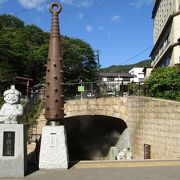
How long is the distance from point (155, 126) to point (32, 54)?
118ft

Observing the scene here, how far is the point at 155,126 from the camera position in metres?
18.1

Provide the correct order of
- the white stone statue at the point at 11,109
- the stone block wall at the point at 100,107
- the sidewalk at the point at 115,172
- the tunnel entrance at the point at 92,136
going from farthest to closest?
the tunnel entrance at the point at 92,136 < the stone block wall at the point at 100,107 < the white stone statue at the point at 11,109 < the sidewalk at the point at 115,172

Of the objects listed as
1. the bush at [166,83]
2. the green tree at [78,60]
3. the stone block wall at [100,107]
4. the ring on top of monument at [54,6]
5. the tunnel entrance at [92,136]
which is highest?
the green tree at [78,60]

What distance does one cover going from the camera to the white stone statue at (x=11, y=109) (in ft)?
34.3

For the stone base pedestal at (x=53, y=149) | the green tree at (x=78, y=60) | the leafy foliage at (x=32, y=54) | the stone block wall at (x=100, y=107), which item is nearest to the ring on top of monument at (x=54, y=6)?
the stone base pedestal at (x=53, y=149)

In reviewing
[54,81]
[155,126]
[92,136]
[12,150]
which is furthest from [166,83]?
[12,150]

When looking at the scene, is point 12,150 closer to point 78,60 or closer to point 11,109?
point 11,109

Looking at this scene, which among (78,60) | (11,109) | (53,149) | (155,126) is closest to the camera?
(11,109)

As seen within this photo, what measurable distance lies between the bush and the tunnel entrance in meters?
4.17

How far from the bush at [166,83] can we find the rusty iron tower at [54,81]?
958 centimetres

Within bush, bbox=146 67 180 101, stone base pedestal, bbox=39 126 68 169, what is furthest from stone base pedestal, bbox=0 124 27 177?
bush, bbox=146 67 180 101

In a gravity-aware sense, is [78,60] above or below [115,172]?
above

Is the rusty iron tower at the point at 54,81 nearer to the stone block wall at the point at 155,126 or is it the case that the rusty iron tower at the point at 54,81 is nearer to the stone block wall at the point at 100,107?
the stone block wall at the point at 155,126

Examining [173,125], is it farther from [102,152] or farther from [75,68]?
[75,68]
